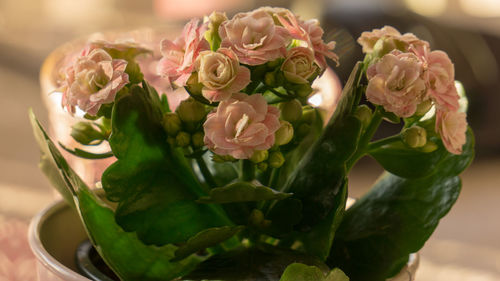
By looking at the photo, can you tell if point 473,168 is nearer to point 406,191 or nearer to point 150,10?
point 406,191

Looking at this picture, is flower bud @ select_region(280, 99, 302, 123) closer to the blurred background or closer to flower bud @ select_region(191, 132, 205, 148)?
flower bud @ select_region(191, 132, 205, 148)

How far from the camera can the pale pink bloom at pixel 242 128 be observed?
12.8 inches

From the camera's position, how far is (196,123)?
36 cm

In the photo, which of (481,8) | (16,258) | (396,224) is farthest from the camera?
(481,8)

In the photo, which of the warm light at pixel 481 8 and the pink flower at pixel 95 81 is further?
the warm light at pixel 481 8

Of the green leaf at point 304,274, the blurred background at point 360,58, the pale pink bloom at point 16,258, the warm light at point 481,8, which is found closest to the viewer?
the green leaf at point 304,274

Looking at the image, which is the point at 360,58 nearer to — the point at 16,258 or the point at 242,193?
the point at 16,258

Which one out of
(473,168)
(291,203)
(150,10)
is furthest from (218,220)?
(150,10)

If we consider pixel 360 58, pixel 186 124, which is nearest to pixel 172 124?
pixel 186 124

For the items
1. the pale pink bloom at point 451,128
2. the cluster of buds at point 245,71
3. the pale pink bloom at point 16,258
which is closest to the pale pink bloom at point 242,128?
the cluster of buds at point 245,71

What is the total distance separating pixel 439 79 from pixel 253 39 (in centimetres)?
11

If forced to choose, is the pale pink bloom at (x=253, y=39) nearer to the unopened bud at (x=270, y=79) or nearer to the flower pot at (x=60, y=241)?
the unopened bud at (x=270, y=79)

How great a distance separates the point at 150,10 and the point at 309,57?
108 inches

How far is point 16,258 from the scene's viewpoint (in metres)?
0.85
